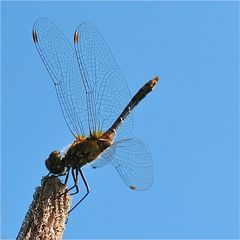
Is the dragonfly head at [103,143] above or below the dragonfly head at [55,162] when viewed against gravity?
above

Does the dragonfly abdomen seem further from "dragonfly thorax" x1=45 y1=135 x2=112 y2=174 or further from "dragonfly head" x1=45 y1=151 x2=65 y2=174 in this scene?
"dragonfly head" x1=45 y1=151 x2=65 y2=174

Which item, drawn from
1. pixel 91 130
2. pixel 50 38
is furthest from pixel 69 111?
pixel 50 38

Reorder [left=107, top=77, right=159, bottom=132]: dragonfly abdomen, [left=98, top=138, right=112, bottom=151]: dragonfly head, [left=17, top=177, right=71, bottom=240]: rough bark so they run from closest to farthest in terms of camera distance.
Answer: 1. [left=17, top=177, right=71, bottom=240]: rough bark
2. [left=98, top=138, right=112, bottom=151]: dragonfly head
3. [left=107, top=77, right=159, bottom=132]: dragonfly abdomen

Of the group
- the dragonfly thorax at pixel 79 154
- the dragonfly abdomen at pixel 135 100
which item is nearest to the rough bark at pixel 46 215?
the dragonfly thorax at pixel 79 154

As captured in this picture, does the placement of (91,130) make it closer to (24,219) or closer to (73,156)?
(73,156)

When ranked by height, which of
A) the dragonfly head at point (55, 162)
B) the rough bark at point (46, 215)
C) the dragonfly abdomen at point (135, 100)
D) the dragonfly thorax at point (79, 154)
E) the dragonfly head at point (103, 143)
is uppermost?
the dragonfly abdomen at point (135, 100)

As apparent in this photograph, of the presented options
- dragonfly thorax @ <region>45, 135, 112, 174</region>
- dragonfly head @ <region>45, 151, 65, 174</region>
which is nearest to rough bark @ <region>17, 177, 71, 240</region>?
dragonfly head @ <region>45, 151, 65, 174</region>

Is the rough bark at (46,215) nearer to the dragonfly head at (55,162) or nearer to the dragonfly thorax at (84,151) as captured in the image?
the dragonfly head at (55,162)

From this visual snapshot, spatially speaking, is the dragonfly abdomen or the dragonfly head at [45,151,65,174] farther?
the dragonfly abdomen
